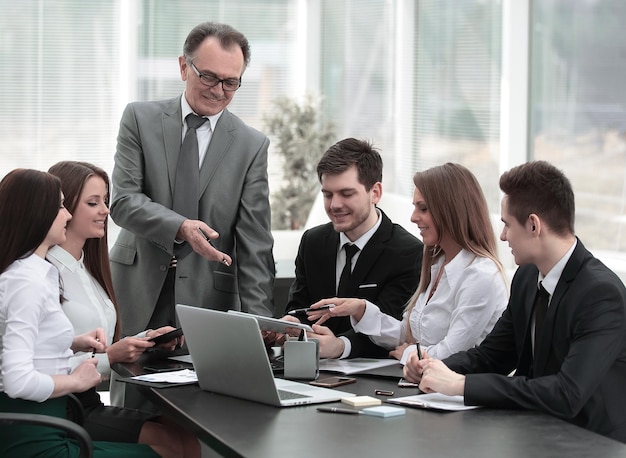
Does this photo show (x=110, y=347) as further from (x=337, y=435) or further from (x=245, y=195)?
(x=337, y=435)

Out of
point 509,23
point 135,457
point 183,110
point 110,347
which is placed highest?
point 509,23

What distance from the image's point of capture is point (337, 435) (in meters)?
2.19

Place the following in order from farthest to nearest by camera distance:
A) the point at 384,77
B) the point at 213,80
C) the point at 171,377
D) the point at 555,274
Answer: the point at 384,77 < the point at 213,80 < the point at 171,377 < the point at 555,274

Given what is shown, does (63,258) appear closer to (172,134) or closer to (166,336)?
(166,336)

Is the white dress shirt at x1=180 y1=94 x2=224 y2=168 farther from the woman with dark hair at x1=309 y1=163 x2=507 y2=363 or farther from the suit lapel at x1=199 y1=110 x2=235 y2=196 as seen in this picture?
the woman with dark hair at x1=309 y1=163 x2=507 y2=363

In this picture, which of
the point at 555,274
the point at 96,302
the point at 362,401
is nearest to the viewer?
the point at 362,401

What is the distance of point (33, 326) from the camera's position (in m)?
2.50

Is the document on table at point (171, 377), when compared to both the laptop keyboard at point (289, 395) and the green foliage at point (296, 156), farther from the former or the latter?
the green foliage at point (296, 156)

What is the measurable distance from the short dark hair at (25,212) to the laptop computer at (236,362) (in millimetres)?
445

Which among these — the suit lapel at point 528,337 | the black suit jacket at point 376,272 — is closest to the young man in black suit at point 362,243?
the black suit jacket at point 376,272

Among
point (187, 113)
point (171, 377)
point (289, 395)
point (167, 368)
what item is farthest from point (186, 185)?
point (289, 395)

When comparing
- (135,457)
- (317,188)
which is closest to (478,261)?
(135,457)

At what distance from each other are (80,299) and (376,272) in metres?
1.04

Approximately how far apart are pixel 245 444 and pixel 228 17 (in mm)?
8371
